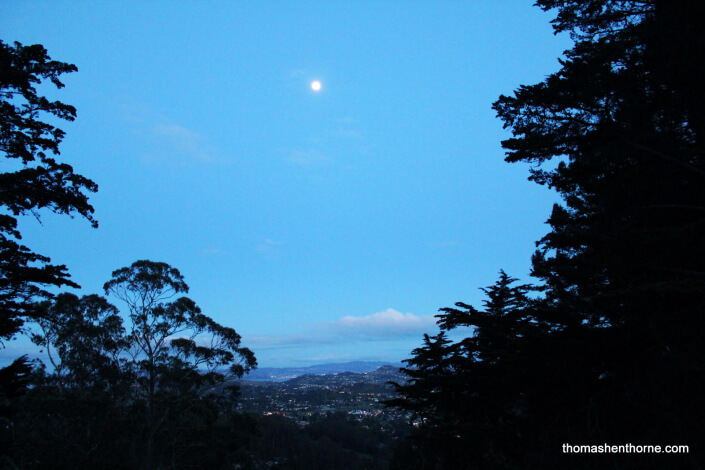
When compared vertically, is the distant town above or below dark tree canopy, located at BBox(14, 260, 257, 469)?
below

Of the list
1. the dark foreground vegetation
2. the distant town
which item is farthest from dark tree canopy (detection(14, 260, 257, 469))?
the distant town

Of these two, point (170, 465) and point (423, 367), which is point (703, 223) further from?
point (170, 465)

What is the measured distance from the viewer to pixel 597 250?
278 inches

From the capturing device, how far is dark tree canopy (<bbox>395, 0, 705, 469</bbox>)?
5.69 m

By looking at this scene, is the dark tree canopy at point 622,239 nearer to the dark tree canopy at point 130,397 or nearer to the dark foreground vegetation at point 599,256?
the dark foreground vegetation at point 599,256

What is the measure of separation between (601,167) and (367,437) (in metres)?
95.6

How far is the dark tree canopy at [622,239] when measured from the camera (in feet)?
18.7

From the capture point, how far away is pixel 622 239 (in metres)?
6.34

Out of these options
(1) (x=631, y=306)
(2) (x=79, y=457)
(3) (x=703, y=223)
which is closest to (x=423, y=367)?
(1) (x=631, y=306)

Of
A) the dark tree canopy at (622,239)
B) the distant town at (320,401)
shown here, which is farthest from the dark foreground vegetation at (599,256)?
the distant town at (320,401)

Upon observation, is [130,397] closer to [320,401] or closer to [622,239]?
[622,239]

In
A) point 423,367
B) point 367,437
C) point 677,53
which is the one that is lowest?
point 367,437

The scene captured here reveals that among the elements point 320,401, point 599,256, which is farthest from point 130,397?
point 320,401

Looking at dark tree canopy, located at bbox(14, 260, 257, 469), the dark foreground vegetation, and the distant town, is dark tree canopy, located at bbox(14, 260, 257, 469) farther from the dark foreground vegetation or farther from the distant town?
the distant town
